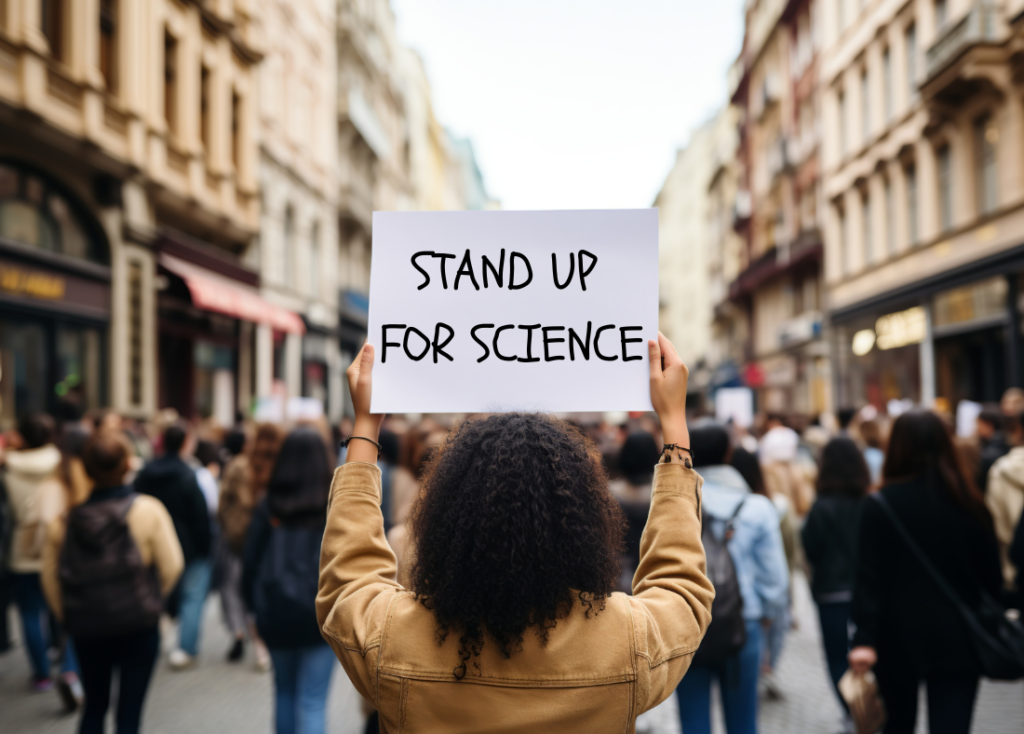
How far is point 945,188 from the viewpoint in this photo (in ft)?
62.2

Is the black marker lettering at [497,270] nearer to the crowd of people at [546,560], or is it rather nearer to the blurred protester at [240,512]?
the crowd of people at [546,560]

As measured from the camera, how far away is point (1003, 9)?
15.7 metres

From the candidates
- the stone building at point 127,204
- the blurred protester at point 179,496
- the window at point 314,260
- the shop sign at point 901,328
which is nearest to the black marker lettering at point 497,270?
the blurred protester at point 179,496

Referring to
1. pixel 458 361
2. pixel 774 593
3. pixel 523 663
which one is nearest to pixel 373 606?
pixel 523 663

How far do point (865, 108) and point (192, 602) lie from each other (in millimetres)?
22620

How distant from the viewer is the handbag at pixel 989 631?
11.0ft

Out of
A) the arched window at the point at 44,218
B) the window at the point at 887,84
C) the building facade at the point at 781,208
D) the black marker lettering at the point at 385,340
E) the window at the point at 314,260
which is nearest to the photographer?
the black marker lettering at the point at 385,340

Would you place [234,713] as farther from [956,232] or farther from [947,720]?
[956,232]

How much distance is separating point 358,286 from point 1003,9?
916 inches

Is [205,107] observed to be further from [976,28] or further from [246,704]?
[246,704]

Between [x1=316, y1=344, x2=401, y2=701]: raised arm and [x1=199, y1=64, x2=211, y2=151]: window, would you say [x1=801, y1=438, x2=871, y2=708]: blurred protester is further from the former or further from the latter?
[x1=199, y1=64, x2=211, y2=151]: window

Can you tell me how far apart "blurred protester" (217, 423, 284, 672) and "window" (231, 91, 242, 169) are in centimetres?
1525

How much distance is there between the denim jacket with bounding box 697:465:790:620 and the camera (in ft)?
13.9

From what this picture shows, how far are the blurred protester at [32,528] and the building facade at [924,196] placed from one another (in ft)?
51.3
